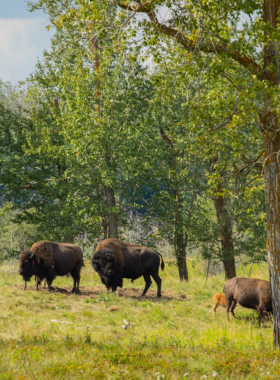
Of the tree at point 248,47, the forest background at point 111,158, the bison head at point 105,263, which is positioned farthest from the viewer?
the forest background at point 111,158

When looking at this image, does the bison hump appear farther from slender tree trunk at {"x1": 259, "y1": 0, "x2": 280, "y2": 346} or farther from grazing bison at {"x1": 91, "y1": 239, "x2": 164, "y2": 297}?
slender tree trunk at {"x1": 259, "y1": 0, "x2": 280, "y2": 346}

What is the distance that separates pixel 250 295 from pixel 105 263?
18.1ft

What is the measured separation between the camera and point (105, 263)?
15.1m

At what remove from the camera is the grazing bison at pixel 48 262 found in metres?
15.3

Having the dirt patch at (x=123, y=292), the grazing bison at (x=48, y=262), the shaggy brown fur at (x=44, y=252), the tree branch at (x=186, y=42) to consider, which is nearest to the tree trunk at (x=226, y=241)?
the dirt patch at (x=123, y=292)

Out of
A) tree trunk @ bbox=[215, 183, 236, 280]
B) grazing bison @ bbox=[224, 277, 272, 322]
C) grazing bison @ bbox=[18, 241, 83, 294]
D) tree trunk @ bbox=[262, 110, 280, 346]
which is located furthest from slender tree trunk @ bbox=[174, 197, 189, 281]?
tree trunk @ bbox=[262, 110, 280, 346]

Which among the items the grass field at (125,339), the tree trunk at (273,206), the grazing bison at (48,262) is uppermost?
the tree trunk at (273,206)

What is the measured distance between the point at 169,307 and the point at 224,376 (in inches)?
261

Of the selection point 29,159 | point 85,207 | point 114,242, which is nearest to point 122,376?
point 114,242

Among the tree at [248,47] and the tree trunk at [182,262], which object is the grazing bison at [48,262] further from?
the tree at [248,47]

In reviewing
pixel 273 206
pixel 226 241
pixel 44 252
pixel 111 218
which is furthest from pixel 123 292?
pixel 273 206

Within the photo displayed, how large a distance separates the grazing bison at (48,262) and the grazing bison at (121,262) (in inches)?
48.3

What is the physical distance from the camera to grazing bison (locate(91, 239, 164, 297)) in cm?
1512

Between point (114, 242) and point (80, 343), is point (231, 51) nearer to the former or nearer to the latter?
point (80, 343)
